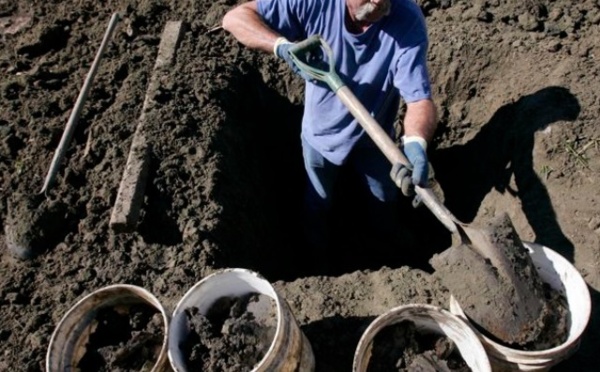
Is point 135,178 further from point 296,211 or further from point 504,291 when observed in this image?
point 504,291

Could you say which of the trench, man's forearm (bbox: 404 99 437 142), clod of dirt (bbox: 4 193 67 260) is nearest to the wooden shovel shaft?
man's forearm (bbox: 404 99 437 142)

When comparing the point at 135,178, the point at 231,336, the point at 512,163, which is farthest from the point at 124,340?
the point at 512,163

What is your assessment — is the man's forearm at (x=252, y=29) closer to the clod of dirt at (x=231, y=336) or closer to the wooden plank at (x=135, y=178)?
the wooden plank at (x=135, y=178)

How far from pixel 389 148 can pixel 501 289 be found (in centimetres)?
90

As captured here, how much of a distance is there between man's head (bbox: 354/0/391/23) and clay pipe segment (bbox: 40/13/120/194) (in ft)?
6.90

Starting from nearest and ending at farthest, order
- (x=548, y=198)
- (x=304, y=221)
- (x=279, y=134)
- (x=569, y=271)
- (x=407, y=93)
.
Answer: (x=569, y=271)
(x=407, y=93)
(x=548, y=198)
(x=304, y=221)
(x=279, y=134)

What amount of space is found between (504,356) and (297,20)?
213 cm

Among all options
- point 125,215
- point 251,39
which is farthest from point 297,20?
point 125,215

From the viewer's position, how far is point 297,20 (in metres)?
3.61

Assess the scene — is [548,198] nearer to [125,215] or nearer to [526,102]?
[526,102]

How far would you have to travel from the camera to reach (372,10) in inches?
126

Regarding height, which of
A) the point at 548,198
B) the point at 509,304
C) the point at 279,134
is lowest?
the point at 279,134

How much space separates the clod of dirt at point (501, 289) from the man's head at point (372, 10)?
1.24m

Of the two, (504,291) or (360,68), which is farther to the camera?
(360,68)
